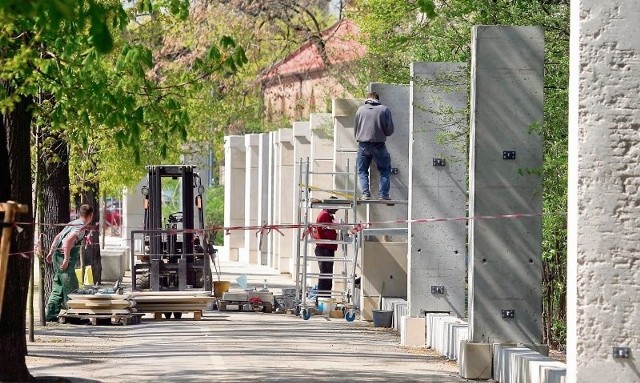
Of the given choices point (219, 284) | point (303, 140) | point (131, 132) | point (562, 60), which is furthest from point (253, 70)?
point (131, 132)

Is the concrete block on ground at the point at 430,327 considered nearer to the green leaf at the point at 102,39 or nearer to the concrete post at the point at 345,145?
the concrete post at the point at 345,145

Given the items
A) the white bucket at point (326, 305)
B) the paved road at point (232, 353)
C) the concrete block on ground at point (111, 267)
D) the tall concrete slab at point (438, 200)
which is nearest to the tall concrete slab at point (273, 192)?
the concrete block on ground at point (111, 267)

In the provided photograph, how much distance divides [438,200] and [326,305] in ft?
21.2

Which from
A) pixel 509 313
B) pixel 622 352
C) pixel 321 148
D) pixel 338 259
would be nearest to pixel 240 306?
pixel 338 259

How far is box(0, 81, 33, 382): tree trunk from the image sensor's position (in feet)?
56.0

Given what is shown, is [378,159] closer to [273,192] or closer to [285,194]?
[285,194]

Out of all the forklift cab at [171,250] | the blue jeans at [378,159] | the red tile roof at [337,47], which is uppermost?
the red tile roof at [337,47]

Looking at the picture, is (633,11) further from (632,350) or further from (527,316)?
(527,316)

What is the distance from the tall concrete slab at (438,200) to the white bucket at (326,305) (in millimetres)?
5801

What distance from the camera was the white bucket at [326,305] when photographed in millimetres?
29587

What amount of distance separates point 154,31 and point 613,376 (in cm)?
2374

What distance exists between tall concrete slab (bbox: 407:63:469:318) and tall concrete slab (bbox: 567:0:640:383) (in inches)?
335

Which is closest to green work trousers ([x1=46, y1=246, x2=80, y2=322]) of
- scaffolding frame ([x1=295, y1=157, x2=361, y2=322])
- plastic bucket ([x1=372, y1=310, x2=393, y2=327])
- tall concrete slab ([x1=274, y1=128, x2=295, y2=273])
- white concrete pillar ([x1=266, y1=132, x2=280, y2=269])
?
scaffolding frame ([x1=295, y1=157, x2=361, y2=322])

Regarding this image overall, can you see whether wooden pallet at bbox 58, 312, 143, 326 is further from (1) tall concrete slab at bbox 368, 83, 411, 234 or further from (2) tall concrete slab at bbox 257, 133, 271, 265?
(2) tall concrete slab at bbox 257, 133, 271, 265
